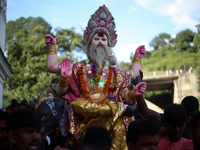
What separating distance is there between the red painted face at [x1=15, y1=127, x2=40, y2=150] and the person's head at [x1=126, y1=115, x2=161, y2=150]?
36.4 inches

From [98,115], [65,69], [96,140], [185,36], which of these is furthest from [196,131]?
[185,36]

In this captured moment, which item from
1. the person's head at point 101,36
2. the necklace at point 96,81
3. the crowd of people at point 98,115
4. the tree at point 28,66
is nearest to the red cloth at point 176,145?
the crowd of people at point 98,115

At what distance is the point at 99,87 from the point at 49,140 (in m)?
1.24

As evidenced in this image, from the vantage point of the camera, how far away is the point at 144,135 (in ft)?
8.38

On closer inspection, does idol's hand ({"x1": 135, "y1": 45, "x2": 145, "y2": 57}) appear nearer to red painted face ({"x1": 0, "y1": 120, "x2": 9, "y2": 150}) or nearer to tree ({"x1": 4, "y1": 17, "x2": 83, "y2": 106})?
red painted face ({"x1": 0, "y1": 120, "x2": 9, "y2": 150})

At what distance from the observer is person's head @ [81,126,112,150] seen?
93.0 inches

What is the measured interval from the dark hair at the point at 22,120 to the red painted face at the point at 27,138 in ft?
0.13

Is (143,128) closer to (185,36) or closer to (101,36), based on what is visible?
(101,36)

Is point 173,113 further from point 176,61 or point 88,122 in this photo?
point 176,61

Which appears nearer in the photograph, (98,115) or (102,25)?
(98,115)

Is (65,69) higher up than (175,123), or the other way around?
(65,69)

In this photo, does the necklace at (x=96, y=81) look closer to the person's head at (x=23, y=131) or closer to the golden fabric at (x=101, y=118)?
the golden fabric at (x=101, y=118)

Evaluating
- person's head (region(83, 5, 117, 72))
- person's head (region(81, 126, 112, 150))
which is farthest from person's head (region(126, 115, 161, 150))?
person's head (region(83, 5, 117, 72))

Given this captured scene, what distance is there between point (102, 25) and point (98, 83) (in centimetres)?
116
